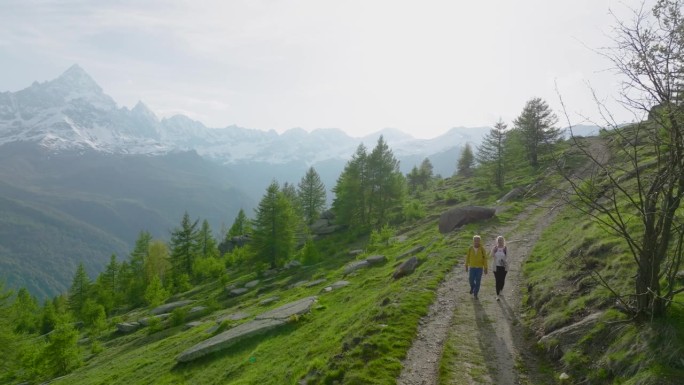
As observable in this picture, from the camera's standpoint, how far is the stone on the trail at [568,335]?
1152cm

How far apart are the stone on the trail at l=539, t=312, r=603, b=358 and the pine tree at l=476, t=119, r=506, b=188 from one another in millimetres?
49782

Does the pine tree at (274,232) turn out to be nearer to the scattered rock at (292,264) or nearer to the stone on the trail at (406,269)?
the scattered rock at (292,264)

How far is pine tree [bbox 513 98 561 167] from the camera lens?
6400cm

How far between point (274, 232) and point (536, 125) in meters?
46.4

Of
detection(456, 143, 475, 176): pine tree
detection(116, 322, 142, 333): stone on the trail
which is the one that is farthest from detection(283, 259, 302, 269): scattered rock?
detection(456, 143, 475, 176): pine tree

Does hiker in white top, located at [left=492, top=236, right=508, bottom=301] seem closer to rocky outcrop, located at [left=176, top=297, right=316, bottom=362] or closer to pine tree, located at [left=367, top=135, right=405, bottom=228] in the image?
rocky outcrop, located at [left=176, top=297, right=316, bottom=362]

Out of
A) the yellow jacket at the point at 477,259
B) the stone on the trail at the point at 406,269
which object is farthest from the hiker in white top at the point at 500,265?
the stone on the trail at the point at 406,269

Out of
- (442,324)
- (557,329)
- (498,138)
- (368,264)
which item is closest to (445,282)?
(442,324)

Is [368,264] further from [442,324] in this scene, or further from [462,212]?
[442,324]

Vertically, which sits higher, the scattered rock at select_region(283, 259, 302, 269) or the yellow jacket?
the yellow jacket

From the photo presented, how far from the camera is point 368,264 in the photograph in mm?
33906

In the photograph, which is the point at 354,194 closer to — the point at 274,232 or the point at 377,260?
the point at 274,232

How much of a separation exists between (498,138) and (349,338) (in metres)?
52.1

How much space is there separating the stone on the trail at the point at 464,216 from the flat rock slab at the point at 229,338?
20.6 metres
